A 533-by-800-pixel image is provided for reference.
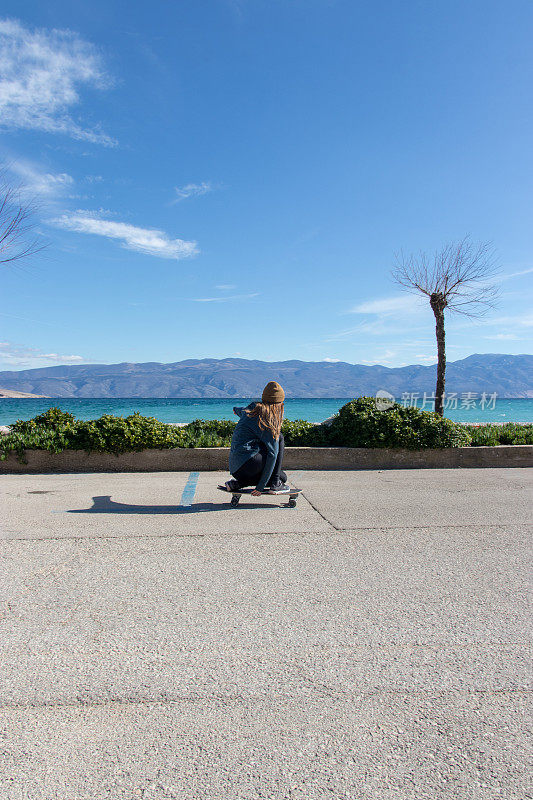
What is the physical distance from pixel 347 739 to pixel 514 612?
191 cm

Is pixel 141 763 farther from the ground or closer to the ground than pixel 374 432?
closer to the ground

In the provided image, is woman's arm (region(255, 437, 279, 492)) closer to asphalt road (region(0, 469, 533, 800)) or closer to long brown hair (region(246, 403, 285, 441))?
long brown hair (region(246, 403, 285, 441))

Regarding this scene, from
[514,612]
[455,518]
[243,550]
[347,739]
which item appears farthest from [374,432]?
[347,739]

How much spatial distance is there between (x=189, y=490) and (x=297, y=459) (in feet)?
8.62

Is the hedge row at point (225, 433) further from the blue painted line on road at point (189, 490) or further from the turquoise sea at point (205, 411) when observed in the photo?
the turquoise sea at point (205, 411)

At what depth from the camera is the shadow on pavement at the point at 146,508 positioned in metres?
6.52

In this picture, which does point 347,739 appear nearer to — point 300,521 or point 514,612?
point 514,612

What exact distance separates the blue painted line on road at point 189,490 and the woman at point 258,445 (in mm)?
764

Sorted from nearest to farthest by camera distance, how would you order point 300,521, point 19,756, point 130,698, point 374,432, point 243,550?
point 19,756 < point 130,698 < point 243,550 < point 300,521 < point 374,432

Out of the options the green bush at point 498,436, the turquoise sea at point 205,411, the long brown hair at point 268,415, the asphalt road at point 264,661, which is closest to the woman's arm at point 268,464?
the long brown hair at point 268,415

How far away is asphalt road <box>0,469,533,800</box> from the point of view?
2082 mm

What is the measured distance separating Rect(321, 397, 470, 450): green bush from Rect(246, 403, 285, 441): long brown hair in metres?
3.88

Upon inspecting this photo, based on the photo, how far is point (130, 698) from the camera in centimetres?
256

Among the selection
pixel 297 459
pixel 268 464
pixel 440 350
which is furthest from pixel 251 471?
pixel 440 350
